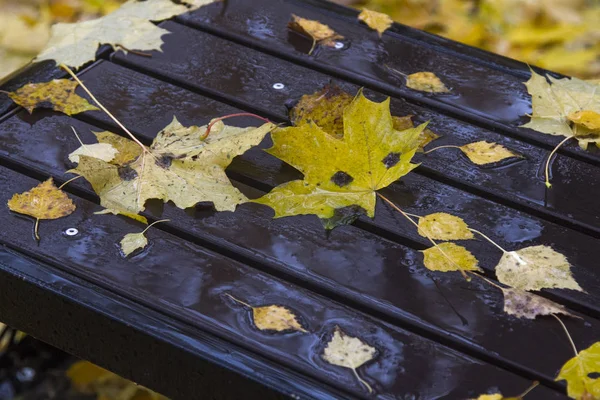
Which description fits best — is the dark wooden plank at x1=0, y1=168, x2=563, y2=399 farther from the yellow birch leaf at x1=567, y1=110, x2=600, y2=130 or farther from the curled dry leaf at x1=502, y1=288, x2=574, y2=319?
the yellow birch leaf at x1=567, y1=110, x2=600, y2=130

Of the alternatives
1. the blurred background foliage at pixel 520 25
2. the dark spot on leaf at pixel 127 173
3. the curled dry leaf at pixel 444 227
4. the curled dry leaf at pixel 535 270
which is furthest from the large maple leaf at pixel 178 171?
the blurred background foliage at pixel 520 25

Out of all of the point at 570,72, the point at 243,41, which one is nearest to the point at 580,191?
the point at 243,41

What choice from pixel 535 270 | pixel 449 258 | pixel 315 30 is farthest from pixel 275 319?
pixel 315 30

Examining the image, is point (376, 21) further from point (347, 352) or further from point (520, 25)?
point (520, 25)

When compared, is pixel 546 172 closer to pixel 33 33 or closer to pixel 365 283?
pixel 365 283

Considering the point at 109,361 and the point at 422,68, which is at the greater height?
the point at 422,68
